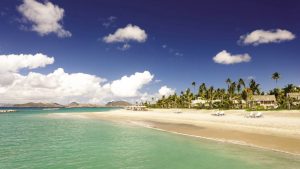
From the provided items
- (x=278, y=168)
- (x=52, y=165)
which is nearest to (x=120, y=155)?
(x=52, y=165)

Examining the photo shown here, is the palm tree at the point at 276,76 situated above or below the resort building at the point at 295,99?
above

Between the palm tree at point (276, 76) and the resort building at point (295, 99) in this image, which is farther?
the palm tree at point (276, 76)

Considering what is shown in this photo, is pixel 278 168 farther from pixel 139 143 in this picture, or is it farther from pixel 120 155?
pixel 139 143

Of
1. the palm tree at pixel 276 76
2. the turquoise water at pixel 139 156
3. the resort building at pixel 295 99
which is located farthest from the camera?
the palm tree at pixel 276 76

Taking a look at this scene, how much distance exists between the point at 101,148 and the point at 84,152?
2.70m

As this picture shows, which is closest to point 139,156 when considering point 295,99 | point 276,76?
point 295,99

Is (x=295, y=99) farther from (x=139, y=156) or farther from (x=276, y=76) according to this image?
(x=139, y=156)

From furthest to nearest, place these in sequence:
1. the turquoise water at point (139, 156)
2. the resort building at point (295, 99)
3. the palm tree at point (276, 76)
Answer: the palm tree at point (276, 76)
the resort building at point (295, 99)
the turquoise water at point (139, 156)

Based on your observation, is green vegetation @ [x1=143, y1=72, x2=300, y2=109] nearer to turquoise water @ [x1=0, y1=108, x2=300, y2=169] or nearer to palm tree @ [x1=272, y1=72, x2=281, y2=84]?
palm tree @ [x1=272, y1=72, x2=281, y2=84]

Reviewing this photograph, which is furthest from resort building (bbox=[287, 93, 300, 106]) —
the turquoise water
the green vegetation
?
the turquoise water

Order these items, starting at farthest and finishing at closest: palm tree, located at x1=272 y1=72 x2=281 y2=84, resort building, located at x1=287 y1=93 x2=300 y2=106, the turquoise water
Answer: palm tree, located at x1=272 y1=72 x2=281 y2=84, resort building, located at x1=287 y1=93 x2=300 y2=106, the turquoise water

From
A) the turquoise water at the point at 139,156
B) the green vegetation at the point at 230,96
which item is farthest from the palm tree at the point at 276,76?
the turquoise water at the point at 139,156

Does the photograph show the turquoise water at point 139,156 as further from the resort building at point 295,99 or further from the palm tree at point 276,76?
the palm tree at point 276,76

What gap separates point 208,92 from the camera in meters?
129
